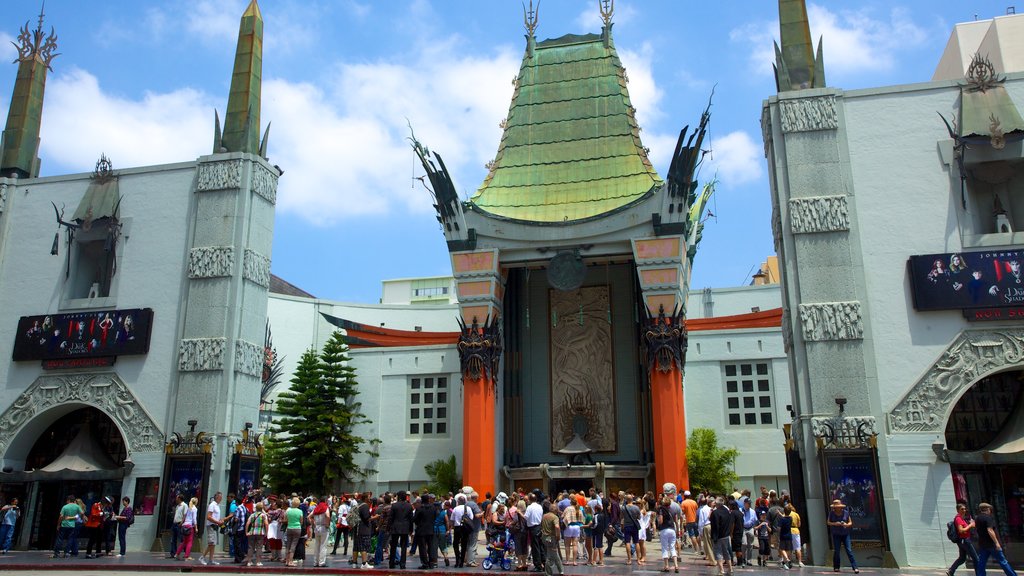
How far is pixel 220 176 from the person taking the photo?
2170cm

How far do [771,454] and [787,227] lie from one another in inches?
543

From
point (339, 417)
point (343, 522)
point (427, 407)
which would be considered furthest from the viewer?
point (427, 407)

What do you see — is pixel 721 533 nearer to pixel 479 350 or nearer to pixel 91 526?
pixel 91 526

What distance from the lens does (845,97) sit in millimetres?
19188

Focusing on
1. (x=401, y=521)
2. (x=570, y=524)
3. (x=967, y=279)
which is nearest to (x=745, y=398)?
(x=967, y=279)

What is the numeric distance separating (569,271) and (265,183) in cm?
1228

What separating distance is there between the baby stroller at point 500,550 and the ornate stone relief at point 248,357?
828 cm

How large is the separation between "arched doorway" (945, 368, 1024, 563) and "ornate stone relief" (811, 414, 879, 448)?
5.14 feet

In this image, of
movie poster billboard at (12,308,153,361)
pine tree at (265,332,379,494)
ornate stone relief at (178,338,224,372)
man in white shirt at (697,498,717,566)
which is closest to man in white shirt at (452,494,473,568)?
man in white shirt at (697,498,717,566)

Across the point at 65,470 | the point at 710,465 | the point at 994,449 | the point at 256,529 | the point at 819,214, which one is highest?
the point at 819,214

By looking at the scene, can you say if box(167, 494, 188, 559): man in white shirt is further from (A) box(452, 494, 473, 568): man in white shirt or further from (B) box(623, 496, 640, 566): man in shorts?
(B) box(623, 496, 640, 566): man in shorts

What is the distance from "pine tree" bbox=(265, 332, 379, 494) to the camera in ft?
102

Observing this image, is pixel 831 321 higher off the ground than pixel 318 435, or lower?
higher

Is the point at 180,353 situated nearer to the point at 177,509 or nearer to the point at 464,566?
the point at 177,509
